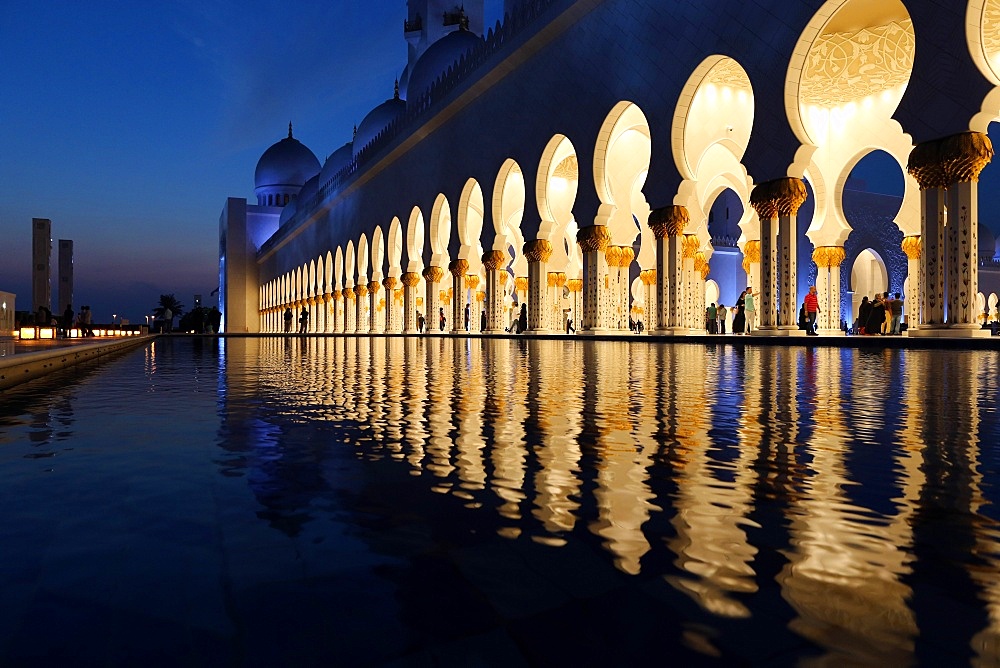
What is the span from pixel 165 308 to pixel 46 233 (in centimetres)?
2775

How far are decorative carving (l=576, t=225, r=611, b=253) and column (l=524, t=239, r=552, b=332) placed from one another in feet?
4.86

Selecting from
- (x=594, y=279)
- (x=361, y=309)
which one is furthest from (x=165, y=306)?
(x=594, y=279)

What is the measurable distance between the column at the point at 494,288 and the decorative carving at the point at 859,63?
246 inches

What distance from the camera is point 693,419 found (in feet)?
6.19

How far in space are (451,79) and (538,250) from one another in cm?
472

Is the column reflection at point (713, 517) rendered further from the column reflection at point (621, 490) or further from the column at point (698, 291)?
the column at point (698, 291)

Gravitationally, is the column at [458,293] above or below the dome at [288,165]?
below

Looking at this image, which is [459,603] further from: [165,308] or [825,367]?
[165,308]

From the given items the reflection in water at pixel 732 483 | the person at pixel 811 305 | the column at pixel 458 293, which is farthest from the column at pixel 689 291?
the reflection in water at pixel 732 483

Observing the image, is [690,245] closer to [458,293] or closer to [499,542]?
[458,293]

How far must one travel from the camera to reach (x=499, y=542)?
2.56ft

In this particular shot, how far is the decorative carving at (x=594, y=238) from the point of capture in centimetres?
1198

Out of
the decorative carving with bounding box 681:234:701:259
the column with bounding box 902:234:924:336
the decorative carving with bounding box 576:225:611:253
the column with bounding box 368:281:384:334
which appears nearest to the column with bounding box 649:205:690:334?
the decorative carving with bounding box 681:234:701:259

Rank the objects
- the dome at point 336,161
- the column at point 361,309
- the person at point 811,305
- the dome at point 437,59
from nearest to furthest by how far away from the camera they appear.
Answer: the person at point 811,305
the dome at point 437,59
the column at point 361,309
the dome at point 336,161
